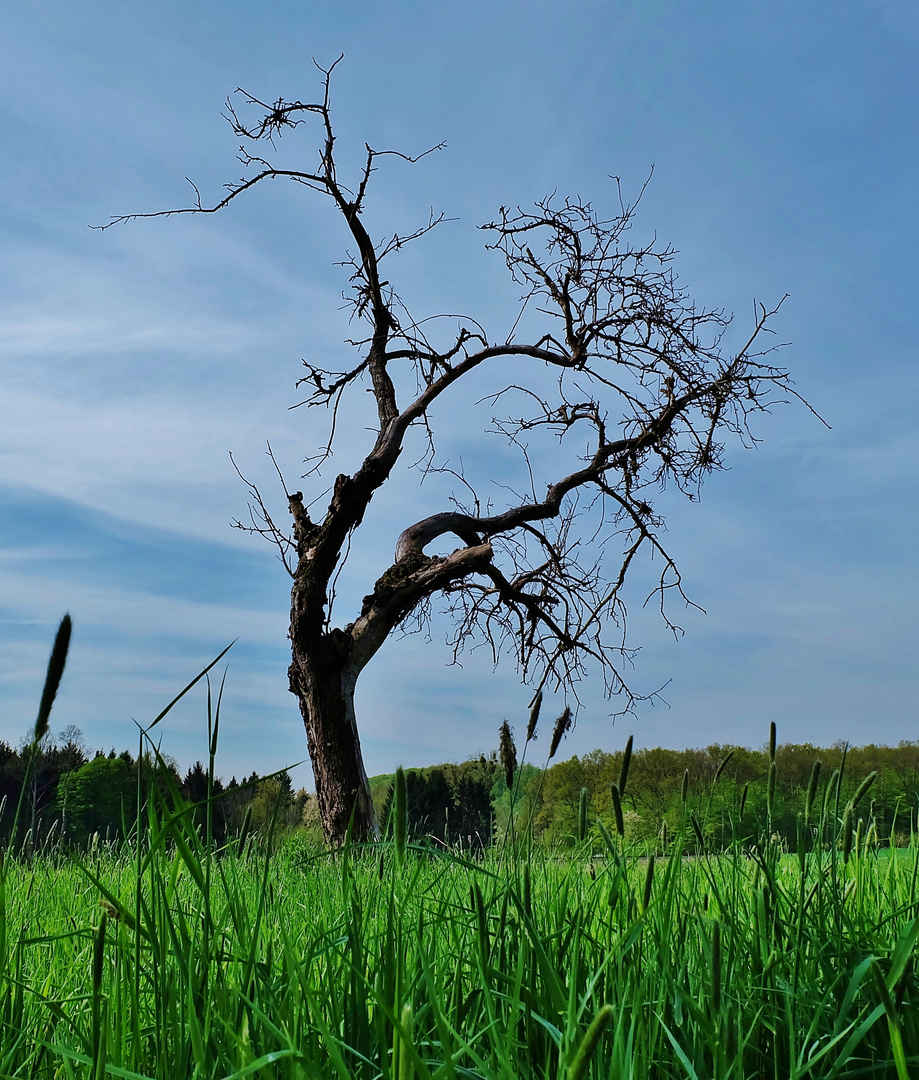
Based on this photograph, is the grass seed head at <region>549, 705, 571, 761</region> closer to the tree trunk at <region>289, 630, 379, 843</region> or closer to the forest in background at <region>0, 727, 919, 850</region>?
the forest in background at <region>0, 727, 919, 850</region>

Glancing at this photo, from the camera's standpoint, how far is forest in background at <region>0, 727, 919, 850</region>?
1.83m

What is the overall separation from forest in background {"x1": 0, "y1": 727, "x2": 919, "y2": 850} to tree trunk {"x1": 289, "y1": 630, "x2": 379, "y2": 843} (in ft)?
1.02

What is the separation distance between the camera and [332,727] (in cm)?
844

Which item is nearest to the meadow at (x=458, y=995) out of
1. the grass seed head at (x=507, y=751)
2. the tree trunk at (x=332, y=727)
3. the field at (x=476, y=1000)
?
the field at (x=476, y=1000)

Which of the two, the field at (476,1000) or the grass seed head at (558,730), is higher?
the grass seed head at (558,730)

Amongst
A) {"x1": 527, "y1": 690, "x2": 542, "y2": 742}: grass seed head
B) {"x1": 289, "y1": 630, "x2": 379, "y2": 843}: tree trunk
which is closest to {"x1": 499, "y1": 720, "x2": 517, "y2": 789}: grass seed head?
{"x1": 527, "y1": 690, "x2": 542, "y2": 742}: grass seed head

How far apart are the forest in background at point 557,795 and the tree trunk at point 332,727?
31 centimetres

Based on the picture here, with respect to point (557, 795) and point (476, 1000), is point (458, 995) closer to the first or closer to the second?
point (476, 1000)

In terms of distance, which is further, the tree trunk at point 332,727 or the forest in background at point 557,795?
the tree trunk at point 332,727

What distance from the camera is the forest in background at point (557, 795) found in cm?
183

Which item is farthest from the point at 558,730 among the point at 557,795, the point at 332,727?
the point at 332,727

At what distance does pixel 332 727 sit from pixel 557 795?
2496 millimetres

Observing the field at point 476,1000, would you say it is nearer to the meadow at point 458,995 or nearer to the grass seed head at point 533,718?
the meadow at point 458,995

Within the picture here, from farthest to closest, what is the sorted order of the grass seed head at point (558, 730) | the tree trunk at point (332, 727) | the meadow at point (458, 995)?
the tree trunk at point (332, 727) → the grass seed head at point (558, 730) → the meadow at point (458, 995)
